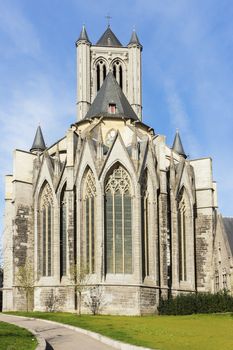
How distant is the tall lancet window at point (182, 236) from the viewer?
48406 millimetres

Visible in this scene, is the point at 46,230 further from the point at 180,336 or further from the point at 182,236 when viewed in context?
the point at 180,336

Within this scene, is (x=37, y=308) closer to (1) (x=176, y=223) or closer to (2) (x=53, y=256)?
(2) (x=53, y=256)

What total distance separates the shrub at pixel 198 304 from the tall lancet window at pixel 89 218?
5852 millimetres

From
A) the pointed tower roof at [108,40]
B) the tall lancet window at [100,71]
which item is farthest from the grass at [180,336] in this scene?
the pointed tower roof at [108,40]

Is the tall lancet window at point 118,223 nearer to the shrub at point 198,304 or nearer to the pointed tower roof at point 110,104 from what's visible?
the shrub at point 198,304

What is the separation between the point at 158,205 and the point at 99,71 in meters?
31.8

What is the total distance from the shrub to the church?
1.07 meters

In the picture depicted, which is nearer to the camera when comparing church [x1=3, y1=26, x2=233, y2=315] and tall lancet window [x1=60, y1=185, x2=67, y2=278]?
church [x1=3, y1=26, x2=233, y2=315]

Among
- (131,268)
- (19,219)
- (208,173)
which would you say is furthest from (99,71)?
(131,268)

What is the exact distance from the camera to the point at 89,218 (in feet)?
145

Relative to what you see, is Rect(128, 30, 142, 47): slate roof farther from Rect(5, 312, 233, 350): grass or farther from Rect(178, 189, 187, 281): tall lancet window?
Rect(5, 312, 233, 350): grass

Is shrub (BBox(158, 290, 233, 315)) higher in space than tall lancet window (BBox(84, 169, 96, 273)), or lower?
lower

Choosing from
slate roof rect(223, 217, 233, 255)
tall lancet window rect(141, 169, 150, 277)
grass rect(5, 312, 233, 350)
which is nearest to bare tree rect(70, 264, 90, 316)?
tall lancet window rect(141, 169, 150, 277)

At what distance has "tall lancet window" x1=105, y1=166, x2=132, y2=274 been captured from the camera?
43.1 meters
